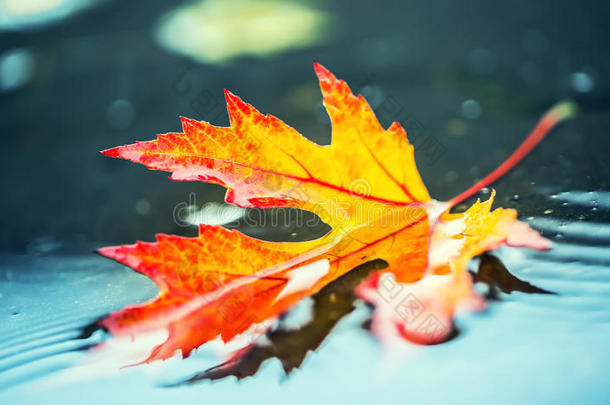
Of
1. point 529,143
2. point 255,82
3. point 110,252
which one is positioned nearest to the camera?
point 110,252

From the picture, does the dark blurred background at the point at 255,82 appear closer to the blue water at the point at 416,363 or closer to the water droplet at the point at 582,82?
the water droplet at the point at 582,82

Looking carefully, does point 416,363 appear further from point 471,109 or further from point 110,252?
point 471,109

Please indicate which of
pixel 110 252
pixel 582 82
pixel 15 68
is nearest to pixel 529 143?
pixel 582 82

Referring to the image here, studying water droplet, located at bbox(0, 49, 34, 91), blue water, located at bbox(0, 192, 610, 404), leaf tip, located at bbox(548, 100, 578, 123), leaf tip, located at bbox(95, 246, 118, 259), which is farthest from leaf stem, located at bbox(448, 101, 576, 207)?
water droplet, located at bbox(0, 49, 34, 91)

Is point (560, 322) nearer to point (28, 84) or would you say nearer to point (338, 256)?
point (338, 256)

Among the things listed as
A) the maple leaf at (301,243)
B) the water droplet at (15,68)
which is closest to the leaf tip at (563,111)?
the maple leaf at (301,243)

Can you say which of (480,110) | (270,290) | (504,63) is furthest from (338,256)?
(504,63)
